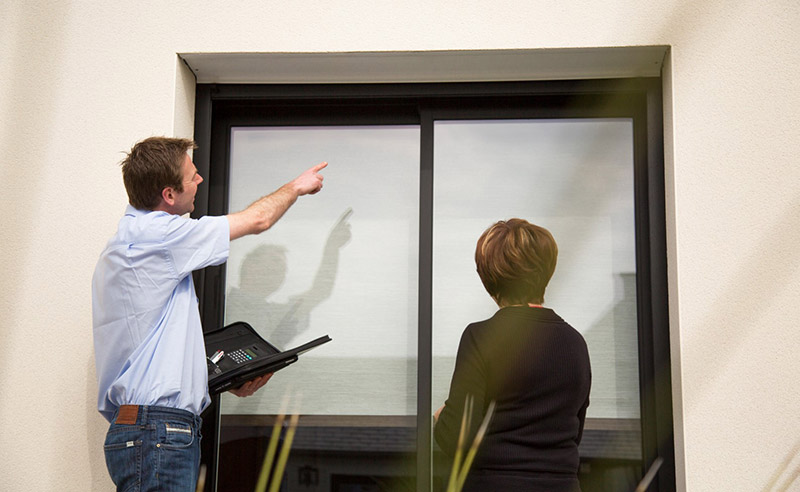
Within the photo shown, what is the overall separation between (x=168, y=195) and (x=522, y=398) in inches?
41.1

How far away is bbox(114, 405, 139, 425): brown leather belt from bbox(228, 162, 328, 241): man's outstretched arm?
18.8 inches

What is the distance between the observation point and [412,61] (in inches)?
90.0

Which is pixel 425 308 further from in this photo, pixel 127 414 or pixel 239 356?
pixel 127 414

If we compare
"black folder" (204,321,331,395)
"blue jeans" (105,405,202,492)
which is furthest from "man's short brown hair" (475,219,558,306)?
"blue jeans" (105,405,202,492)

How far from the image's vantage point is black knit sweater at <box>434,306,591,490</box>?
163cm

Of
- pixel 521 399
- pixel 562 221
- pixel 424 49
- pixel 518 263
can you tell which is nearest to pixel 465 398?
pixel 521 399

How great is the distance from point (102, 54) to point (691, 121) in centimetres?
185

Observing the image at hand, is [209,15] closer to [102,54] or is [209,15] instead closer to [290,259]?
[102,54]

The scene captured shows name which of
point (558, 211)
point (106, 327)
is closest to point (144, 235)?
point (106, 327)

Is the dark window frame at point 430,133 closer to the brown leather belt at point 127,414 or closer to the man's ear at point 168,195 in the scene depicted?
the man's ear at point 168,195

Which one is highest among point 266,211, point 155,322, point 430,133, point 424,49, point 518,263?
point 424,49

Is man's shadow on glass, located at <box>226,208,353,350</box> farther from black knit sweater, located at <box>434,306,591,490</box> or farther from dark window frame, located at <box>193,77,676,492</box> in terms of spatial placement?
black knit sweater, located at <box>434,306,591,490</box>

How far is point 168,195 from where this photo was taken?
1887 millimetres

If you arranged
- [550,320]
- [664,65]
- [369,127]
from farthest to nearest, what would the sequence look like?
1. [369,127]
2. [664,65]
3. [550,320]
